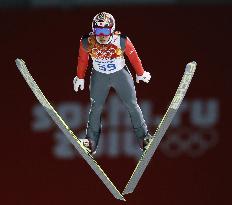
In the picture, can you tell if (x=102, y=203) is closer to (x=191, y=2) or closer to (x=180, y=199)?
(x=180, y=199)

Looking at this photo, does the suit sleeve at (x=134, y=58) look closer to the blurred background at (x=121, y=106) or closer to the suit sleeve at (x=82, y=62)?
the suit sleeve at (x=82, y=62)

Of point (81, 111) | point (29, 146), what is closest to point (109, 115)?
point (81, 111)

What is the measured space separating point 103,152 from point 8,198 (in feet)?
3.56

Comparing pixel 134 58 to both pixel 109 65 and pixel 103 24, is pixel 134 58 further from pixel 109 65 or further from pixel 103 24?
pixel 103 24

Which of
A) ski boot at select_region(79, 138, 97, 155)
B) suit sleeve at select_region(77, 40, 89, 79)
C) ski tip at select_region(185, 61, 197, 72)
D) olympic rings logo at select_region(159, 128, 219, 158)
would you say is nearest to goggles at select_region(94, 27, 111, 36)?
suit sleeve at select_region(77, 40, 89, 79)

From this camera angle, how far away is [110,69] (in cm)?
442

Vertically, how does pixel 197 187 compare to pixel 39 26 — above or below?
below

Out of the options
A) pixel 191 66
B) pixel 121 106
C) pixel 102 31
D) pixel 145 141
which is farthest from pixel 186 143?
pixel 102 31

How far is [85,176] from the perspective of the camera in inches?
367

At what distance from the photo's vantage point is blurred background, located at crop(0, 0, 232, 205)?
8648 mm

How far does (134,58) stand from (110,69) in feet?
0.41

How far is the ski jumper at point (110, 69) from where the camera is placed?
4.38 metres

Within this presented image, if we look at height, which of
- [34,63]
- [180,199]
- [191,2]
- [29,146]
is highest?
[191,2]

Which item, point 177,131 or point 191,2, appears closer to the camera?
point 191,2
